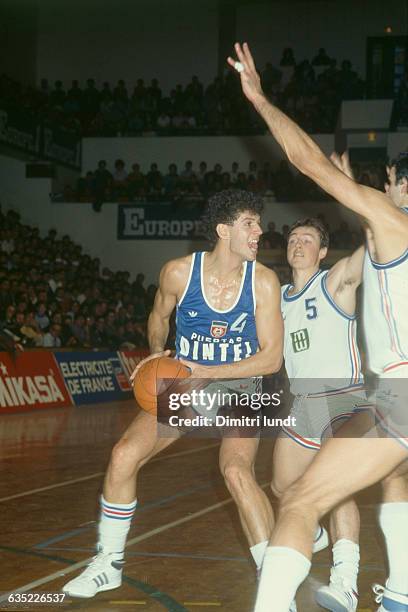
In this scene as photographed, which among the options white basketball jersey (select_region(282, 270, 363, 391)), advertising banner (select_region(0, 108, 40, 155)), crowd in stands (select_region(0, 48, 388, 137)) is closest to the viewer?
white basketball jersey (select_region(282, 270, 363, 391))

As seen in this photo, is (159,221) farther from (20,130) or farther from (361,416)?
(361,416)

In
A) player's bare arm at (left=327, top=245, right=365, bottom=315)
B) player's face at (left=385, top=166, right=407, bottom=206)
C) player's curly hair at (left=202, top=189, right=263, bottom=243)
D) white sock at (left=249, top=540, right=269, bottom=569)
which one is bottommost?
white sock at (left=249, top=540, right=269, bottom=569)

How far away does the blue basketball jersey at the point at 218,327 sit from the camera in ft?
17.2

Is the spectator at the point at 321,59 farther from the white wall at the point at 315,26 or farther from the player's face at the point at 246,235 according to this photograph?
→ the player's face at the point at 246,235

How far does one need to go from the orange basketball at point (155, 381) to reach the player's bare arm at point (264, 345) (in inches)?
4.6

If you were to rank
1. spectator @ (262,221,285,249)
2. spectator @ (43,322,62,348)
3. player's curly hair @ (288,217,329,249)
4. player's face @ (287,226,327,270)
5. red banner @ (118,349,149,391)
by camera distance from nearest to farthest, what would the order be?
player's face @ (287,226,327,270), player's curly hair @ (288,217,329,249), spectator @ (43,322,62,348), red banner @ (118,349,149,391), spectator @ (262,221,285,249)

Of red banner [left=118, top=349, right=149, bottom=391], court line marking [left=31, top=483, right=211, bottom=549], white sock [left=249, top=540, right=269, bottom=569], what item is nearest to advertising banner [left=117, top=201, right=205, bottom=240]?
red banner [left=118, top=349, right=149, bottom=391]

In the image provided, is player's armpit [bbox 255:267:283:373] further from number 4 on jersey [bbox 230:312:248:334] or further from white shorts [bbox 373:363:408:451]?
white shorts [bbox 373:363:408:451]

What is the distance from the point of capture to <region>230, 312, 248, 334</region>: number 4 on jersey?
5231 mm

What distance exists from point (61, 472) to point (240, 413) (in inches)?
167

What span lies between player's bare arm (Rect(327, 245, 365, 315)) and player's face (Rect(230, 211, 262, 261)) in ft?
1.69

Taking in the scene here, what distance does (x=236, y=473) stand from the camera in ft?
15.6

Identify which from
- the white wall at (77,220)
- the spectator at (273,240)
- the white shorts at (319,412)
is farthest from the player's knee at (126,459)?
the white wall at (77,220)

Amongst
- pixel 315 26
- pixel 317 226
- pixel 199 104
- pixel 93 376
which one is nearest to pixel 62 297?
pixel 93 376
